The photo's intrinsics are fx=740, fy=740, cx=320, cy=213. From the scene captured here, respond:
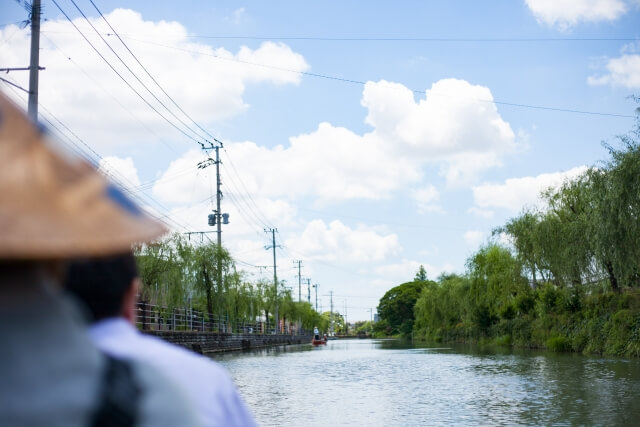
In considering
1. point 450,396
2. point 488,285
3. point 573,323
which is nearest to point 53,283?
point 450,396

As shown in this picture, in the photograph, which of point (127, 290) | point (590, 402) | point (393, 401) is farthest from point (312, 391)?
point (127, 290)

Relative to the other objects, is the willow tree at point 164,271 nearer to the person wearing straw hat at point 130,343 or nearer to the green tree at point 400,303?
the person wearing straw hat at point 130,343

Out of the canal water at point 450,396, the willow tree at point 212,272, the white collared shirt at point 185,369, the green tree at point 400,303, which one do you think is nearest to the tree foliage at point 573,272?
the canal water at point 450,396

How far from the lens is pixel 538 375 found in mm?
16438

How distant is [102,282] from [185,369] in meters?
0.25

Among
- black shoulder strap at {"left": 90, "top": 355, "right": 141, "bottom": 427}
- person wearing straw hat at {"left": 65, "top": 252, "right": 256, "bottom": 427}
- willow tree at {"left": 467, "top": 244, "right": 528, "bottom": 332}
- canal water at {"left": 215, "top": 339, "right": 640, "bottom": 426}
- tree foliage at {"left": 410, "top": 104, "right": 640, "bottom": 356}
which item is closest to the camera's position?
black shoulder strap at {"left": 90, "top": 355, "right": 141, "bottom": 427}

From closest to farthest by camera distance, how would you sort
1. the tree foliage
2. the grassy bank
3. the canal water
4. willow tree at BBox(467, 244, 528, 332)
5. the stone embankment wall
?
1. the canal water
2. the tree foliage
3. the grassy bank
4. the stone embankment wall
5. willow tree at BBox(467, 244, 528, 332)

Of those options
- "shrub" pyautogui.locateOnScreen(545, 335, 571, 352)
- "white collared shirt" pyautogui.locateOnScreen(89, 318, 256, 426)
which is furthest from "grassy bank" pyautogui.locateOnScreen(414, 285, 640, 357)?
"white collared shirt" pyautogui.locateOnScreen(89, 318, 256, 426)

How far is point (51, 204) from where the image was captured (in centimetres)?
110

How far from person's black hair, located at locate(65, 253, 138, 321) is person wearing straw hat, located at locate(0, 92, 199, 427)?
123mm

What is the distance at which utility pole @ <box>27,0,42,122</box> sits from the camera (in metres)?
14.0

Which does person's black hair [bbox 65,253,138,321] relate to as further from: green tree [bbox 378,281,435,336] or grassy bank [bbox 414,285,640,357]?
green tree [bbox 378,281,435,336]

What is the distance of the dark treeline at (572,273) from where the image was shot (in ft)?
65.5

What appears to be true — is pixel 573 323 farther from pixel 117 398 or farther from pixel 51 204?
pixel 51 204
